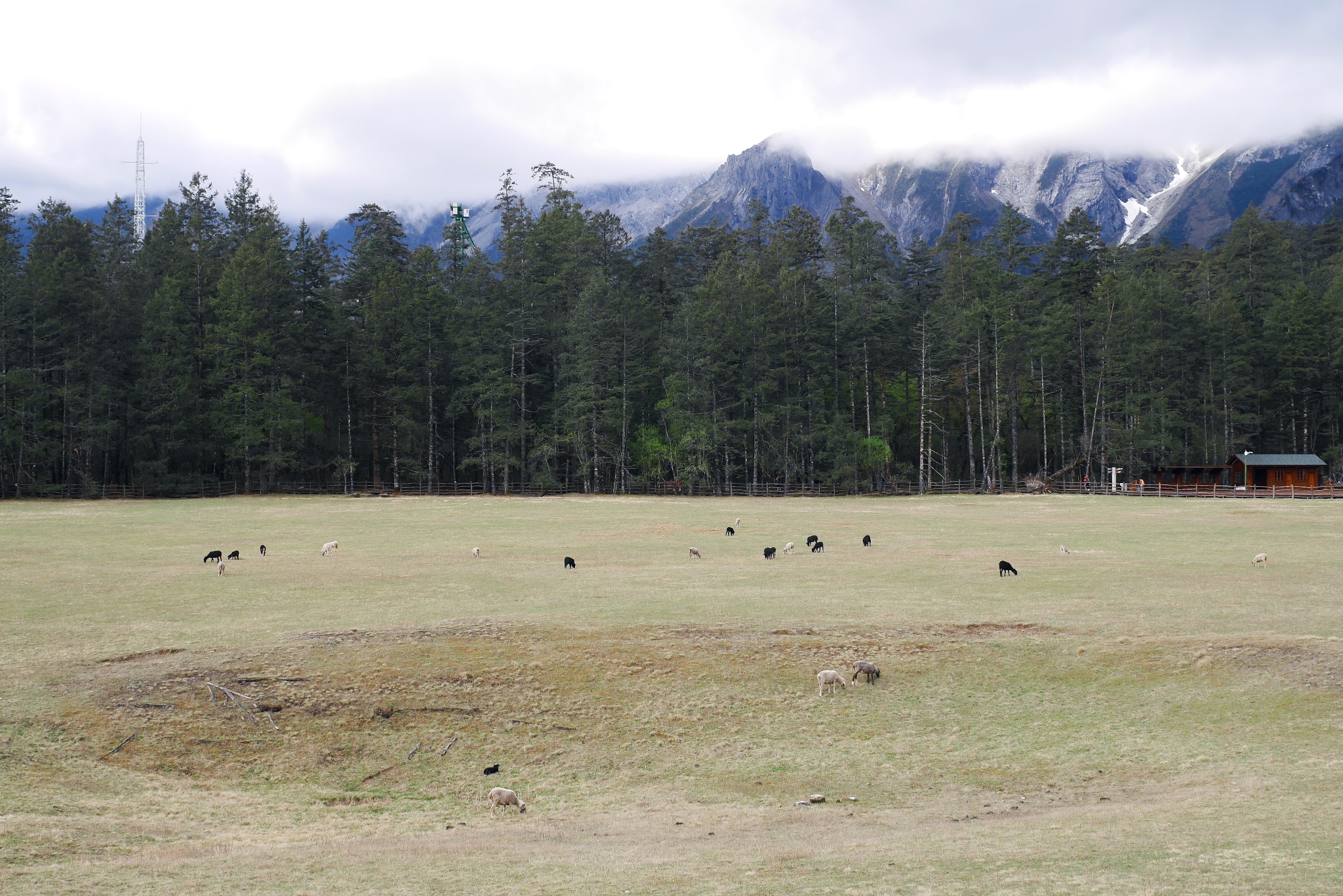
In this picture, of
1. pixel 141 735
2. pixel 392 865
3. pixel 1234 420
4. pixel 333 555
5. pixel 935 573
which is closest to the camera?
pixel 392 865

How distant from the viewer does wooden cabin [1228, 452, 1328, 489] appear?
72688 mm

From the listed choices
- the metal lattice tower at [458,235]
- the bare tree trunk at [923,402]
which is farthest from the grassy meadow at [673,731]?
the metal lattice tower at [458,235]

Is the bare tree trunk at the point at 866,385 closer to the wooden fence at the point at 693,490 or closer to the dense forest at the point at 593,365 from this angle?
the dense forest at the point at 593,365

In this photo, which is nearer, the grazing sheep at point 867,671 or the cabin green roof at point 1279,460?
the grazing sheep at point 867,671

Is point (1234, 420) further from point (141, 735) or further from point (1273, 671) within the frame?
point (141, 735)

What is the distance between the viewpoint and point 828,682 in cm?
1623

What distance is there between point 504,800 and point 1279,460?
3227 inches

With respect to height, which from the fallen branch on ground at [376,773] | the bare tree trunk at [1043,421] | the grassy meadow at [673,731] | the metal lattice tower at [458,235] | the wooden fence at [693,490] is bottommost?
the fallen branch on ground at [376,773]

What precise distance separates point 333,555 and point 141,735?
19916 mm

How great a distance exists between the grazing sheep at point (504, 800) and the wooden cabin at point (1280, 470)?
261 ft

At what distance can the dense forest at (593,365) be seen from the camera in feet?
247

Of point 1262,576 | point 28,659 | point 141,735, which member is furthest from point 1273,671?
point 28,659

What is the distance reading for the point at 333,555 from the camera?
33.2m

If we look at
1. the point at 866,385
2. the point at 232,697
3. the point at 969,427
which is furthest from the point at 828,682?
the point at 969,427
